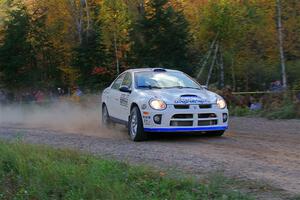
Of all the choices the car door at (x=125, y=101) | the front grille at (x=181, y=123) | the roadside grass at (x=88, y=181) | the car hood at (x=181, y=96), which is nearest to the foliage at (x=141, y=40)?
the car door at (x=125, y=101)

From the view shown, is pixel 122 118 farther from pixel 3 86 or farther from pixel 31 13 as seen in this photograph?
pixel 31 13

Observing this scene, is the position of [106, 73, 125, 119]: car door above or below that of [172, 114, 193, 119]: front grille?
above

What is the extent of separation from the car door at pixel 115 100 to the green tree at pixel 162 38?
641 inches

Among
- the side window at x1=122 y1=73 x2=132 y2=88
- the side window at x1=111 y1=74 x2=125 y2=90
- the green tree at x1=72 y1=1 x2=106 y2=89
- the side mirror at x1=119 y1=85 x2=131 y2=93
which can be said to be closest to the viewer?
the side mirror at x1=119 y1=85 x2=131 y2=93

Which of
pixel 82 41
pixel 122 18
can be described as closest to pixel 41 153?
pixel 122 18

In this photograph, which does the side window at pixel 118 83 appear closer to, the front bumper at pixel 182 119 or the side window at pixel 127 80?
the side window at pixel 127 80

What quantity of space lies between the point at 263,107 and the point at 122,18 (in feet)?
52.7

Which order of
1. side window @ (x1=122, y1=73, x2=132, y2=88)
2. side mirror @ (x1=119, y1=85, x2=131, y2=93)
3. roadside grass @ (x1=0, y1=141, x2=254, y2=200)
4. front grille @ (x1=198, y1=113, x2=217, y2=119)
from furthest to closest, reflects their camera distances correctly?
side window @ (x1=122, y1=73, x2=132, y2=88) < side mirror @ (x1=119, y1=85, x2=131, y2=93) < front grille @ (x1=198, y1=113, x2=217, y2=119) < roadside grass @ (x1=0, y1=141, x2=254, y2=200)

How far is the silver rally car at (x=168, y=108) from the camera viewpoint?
11.0 metres

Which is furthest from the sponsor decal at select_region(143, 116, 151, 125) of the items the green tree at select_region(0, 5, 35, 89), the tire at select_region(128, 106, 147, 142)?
the green tree at select_region(0, 5, 35, 89)

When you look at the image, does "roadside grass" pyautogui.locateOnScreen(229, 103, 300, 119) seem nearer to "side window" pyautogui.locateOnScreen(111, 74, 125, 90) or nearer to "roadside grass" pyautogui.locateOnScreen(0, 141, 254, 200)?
"side window" pyautogui.locateOnScreen(111, 74, 125, 90)

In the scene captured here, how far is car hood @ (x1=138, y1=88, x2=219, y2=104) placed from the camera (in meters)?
11.1

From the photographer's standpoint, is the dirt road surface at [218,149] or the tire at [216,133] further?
the tire at [216,133]

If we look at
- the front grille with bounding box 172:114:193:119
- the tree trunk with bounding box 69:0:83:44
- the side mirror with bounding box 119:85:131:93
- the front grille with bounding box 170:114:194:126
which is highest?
the tree trunk with bounding box 69:0:83:44
